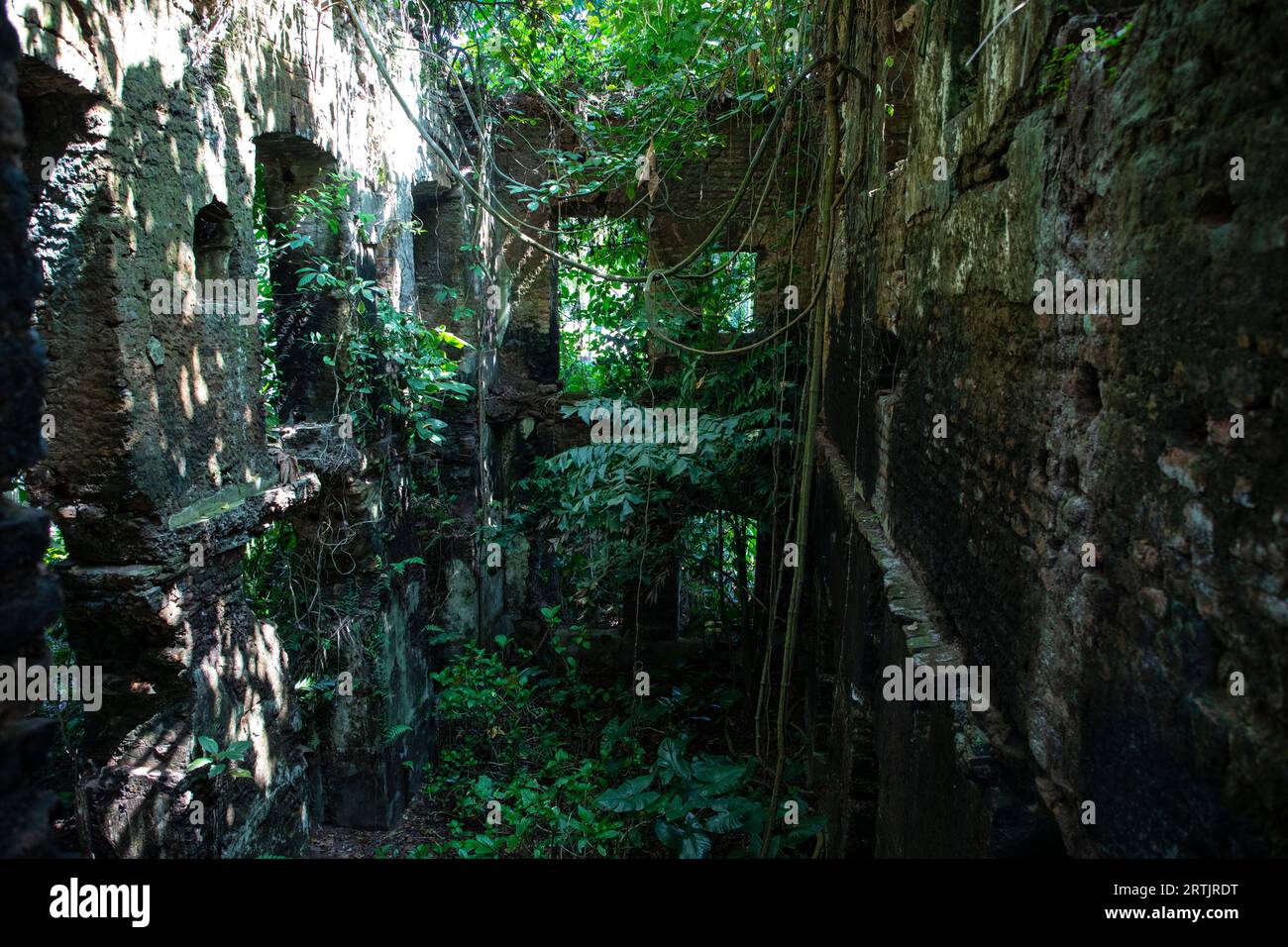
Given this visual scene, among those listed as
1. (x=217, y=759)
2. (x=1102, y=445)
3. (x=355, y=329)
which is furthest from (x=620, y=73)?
(x=1102, y=445)

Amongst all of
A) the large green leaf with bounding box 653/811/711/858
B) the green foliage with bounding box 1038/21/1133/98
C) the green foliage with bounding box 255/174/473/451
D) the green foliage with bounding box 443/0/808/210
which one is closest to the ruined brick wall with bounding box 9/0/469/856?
the green foliage with bounding box 255/174/473/451

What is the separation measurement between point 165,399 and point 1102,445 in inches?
154

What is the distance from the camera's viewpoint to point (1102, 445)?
1788 millimetres

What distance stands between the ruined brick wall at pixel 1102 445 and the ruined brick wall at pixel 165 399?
3.28m

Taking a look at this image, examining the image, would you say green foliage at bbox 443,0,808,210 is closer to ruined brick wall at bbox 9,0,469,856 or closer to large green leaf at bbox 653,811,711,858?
ruined brick wall at bbox 9,0,469,856

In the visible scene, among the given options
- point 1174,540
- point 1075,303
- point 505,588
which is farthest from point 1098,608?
point 505,588

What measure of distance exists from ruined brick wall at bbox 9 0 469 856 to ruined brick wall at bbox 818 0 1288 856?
129 inches

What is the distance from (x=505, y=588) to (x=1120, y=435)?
815cm

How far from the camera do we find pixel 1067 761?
74.9 inches

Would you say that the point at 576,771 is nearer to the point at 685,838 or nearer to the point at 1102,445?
the point at 685,838

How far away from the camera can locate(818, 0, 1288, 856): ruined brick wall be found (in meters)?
1.27
